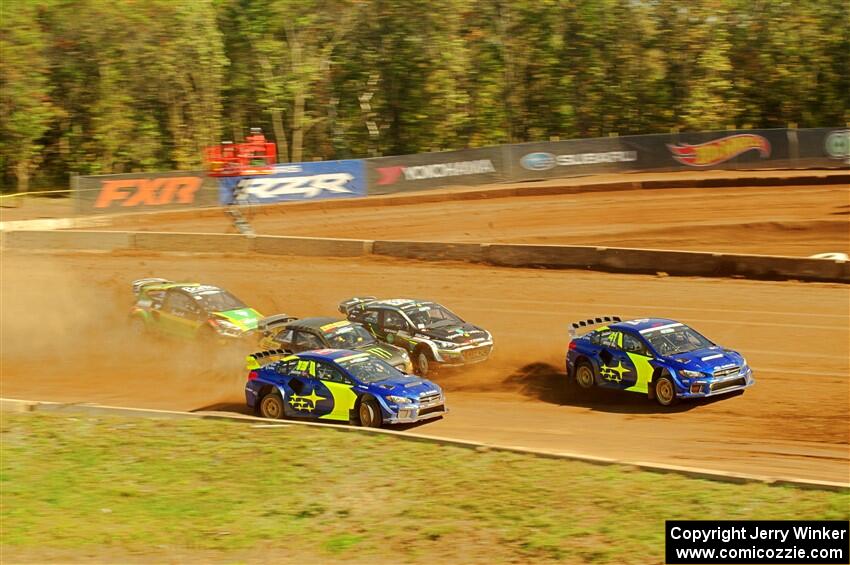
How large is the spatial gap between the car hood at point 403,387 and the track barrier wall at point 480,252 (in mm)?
9610

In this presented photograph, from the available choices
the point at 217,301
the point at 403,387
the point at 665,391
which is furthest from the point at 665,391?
the point at 217,301

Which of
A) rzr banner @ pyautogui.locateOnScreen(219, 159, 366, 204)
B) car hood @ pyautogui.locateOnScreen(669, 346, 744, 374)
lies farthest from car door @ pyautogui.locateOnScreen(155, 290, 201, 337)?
rzr banner @ pyautogui.locateOnScreen(219, 159, 366, 204)

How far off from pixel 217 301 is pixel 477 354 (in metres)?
5.77

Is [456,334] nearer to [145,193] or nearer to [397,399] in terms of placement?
[397,399]

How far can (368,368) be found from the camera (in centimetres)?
1569

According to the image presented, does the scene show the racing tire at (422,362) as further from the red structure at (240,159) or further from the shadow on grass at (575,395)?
the red structure at (240,159)

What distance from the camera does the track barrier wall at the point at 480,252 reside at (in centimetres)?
2231

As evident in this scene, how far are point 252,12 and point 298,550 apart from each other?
141ft

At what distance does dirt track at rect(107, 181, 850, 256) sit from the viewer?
26.9m

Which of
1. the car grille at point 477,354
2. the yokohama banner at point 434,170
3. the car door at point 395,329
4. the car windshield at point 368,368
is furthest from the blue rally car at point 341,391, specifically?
the yokohama banner at point 434,170

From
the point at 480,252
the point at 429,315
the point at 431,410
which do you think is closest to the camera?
the point at 431,410

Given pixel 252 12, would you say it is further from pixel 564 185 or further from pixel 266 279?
pixel 266 279

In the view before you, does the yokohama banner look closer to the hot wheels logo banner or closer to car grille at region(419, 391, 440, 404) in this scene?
the hot wheels logo banner

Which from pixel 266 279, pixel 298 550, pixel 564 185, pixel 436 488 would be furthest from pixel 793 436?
pixel 564 185
